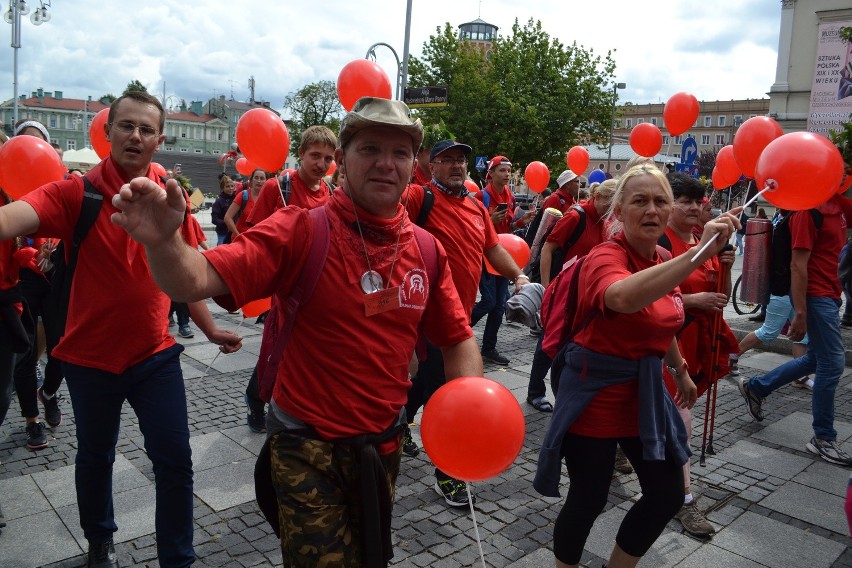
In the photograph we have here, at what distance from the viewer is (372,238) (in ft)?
6.58

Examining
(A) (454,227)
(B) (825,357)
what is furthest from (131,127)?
(B) (825,357)

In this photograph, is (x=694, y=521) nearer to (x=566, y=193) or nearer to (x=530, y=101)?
(x=566, y=193)

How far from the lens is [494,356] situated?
23.5 feet

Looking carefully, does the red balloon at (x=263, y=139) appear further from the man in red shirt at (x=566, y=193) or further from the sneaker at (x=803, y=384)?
the sneaker at (x=803, y=384)

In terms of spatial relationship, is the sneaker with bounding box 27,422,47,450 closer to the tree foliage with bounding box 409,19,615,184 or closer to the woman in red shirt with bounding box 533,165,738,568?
the woman in red shirt with bounding box 533,165,738,568

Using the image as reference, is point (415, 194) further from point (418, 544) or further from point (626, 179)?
point (418, 544)

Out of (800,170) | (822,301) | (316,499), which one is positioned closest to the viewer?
(316,499)

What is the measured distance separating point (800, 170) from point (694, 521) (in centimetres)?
197

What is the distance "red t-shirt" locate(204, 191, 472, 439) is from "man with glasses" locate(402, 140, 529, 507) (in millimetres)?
1936

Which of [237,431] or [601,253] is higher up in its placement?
[601,253]

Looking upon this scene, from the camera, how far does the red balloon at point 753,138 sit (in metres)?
4.39

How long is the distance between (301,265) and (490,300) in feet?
16.9

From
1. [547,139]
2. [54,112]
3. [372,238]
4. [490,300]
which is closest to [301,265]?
[372,238]

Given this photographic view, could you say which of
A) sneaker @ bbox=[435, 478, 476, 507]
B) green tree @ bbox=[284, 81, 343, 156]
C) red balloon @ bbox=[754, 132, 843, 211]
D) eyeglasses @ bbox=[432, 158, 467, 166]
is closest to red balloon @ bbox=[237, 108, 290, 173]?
eyeglasses @ bbox=[432, 158, 467, 166]
